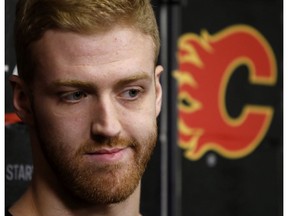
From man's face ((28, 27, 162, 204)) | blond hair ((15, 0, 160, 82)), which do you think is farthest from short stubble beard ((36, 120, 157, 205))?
blond hair ((15, 0, 160, 82))

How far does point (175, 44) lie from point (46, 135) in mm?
498

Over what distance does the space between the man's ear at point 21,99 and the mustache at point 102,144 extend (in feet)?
0.38

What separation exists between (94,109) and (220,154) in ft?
2.68

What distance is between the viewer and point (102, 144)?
105 centimetres

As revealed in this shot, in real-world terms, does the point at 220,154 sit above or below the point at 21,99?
below

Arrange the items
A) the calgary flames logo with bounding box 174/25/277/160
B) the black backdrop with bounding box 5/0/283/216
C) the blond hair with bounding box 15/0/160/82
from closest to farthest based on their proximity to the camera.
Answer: the blond hair with bounding box 15/0/160/82 → the black backdrop with bounding box 5/0/283/216 → the calgary flames logo with bounding box 174/25/277/160

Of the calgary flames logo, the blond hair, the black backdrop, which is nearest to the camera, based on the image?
the blond hair

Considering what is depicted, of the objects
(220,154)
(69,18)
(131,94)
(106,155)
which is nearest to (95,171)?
(106,155)

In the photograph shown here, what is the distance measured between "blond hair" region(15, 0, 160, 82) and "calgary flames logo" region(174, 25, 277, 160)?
25.4 inches

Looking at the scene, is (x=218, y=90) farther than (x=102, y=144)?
Yes

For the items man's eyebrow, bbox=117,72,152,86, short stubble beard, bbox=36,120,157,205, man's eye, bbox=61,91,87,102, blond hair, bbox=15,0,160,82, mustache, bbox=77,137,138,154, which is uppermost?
blond hair, bbox=15,0,160,82

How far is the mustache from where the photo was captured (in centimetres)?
104

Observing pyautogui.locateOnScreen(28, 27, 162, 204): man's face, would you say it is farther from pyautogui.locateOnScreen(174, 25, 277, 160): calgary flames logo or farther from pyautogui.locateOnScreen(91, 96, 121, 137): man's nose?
pyautogui.locateOnScreen(174, 25, 277, 160): calgary flames logo

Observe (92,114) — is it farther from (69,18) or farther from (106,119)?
(69,18)
